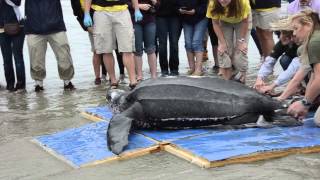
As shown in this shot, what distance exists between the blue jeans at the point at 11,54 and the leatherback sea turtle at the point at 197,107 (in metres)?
3.19

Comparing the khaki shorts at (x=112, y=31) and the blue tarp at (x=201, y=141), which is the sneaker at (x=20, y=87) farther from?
the blue tarp at (x=201, y=141)

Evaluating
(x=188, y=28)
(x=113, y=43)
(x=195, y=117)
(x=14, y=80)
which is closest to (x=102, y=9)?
(x=113, y=43)

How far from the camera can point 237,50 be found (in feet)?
22.0

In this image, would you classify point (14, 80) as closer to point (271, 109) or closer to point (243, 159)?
point (271, 109)

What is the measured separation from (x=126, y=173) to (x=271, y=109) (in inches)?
64.3

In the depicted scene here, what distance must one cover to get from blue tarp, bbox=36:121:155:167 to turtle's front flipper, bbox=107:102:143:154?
0.06 m

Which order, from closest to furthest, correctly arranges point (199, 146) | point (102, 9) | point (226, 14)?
point (199, 146)
point (226, 14)
point (102, 9)

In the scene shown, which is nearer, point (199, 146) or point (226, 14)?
point (199, 146)

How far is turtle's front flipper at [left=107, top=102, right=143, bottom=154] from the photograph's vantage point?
4211mm

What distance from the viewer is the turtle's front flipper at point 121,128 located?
4211 mm

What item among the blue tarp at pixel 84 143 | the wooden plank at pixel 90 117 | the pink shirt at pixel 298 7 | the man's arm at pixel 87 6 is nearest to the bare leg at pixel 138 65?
the man's arm at pixel 87 6

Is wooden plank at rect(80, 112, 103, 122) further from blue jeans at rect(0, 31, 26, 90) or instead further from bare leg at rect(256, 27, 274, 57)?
bare leg at rect(256, 27, 274, 57)

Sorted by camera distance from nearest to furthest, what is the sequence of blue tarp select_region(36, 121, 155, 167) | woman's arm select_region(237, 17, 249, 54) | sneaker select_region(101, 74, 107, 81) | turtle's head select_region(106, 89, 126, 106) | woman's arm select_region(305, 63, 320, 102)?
blue tarp select_region(36, 121, 155, 167) → woman's arm select_region(305, 63, 320, 102) → turtle's head select_region(106, 89, 126, 106) → woman's arm select_region(237, 17, 249, 54) → sneaker select_region(101, 74, 107, 81)

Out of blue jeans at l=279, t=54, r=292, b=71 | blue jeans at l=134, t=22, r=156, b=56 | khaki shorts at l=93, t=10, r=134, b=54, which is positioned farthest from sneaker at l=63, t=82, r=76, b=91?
blue jeans at l=279, t=54, r=292, b=71
